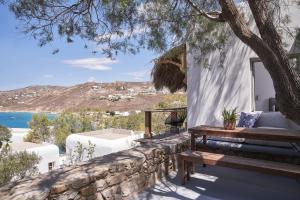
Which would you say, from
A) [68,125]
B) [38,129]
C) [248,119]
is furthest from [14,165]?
[38,129]

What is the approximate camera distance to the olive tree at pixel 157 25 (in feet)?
9.39

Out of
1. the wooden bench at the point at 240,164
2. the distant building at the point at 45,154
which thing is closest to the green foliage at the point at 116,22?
the wooden bench at the point at 240,164

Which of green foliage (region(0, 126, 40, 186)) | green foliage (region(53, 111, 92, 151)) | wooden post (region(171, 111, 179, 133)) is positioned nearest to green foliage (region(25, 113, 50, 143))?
green foliage (region(53, 111, 92, 151))

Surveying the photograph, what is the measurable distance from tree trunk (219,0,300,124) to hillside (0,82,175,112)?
71.0ft

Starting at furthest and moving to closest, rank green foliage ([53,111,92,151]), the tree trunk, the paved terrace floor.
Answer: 1. green foliage ([53,111,92,151])
2. the paved terrace floor
3. the tree trunk

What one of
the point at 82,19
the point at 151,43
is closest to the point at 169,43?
the point at 151,43

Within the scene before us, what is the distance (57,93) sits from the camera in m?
47.3

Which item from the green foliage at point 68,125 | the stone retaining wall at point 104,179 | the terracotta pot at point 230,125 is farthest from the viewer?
the green foliage at point 68,125

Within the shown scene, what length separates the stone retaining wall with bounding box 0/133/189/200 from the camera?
257 centimetres

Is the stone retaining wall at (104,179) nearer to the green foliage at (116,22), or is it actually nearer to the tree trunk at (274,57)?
the green foliage at (116,22)

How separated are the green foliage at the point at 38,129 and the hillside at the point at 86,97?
3.45m

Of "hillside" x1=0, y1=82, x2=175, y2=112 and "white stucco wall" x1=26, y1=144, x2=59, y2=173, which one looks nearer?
"white stucco wall" x1=26, y1=144, x2=59, y2=173

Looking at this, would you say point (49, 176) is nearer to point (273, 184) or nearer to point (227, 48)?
point (273, 184)

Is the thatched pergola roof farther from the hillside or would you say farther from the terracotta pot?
the hillside
